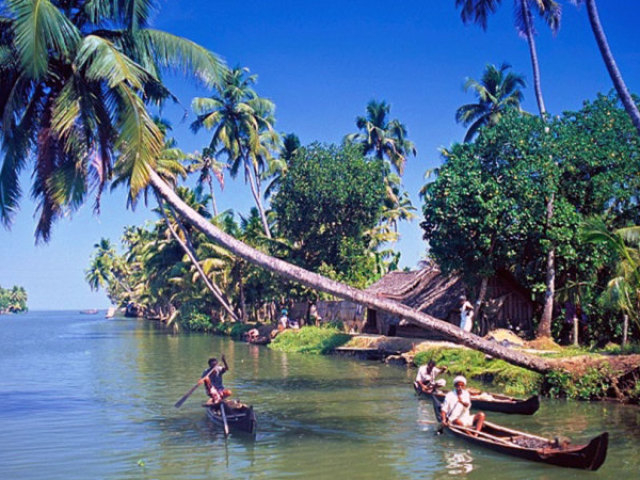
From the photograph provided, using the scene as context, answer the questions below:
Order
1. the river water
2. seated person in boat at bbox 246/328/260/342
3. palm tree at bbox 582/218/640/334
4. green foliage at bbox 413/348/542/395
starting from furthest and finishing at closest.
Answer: seated person in boat at bbox 246/328/260/342
green foliage at bbox 413/348/542/395
palm tree at bbox 582/218/640/334
the river water

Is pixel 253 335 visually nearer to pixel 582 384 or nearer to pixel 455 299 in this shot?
pixel 455 299

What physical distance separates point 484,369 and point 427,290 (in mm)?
7894

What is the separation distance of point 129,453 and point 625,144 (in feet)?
59.4

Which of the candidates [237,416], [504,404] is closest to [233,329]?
[504,404]

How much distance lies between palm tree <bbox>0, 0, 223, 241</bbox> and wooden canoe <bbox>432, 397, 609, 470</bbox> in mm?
7303

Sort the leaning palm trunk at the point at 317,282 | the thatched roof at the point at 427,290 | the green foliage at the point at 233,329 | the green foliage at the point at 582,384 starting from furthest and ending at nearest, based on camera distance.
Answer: the green foliage at the point at 233,329
the thatched roof at the point at 427,290
the green foliage at the point at 582,384
the leaning palm trunk at the point at 317,282

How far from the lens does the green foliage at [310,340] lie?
28.2m

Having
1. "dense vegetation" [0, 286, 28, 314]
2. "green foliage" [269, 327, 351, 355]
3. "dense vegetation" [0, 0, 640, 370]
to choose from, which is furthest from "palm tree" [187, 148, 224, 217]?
"dense vegetation" [0, 286, 28, 314]

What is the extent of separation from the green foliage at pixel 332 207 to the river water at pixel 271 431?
12.6m

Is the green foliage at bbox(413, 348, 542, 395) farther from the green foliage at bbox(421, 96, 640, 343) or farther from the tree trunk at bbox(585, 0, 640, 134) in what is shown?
the tree trunk at bbox(585, 0, 640, 134)

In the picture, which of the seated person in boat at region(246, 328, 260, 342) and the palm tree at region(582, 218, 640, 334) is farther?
the seated person in boat at region(246, 328, 260, 342)

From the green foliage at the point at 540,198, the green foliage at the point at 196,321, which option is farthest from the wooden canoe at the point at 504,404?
the green foliage at the point at 196,321

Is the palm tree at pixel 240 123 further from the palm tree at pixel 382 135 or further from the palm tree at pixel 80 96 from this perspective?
the palm tree at pixel 80 96

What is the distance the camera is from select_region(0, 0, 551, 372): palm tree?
35.7 ft
